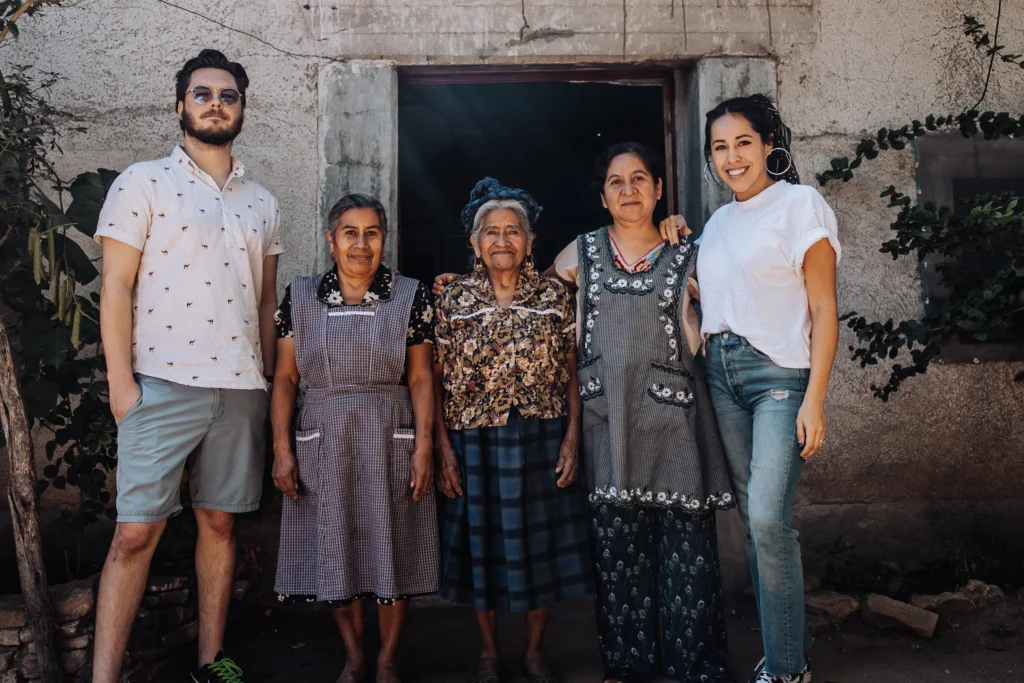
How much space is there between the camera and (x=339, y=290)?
3.17 meters

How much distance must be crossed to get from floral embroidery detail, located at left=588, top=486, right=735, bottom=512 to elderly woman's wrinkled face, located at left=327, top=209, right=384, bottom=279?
113 centimetres

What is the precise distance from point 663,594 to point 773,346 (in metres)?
0.98

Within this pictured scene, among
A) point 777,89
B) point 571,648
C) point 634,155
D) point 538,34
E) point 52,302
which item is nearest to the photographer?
point 634,155

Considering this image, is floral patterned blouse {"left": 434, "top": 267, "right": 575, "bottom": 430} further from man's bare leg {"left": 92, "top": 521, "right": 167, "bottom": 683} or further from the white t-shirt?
man's bare leg {"left": 92, "top": 521, "right": 167, "bottom": 683}

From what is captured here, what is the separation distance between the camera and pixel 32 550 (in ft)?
9.96

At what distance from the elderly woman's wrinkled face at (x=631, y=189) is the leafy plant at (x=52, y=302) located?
1.91 m

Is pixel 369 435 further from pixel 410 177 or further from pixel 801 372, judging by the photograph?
pixel 410 177

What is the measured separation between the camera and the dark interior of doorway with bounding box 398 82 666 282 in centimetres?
672

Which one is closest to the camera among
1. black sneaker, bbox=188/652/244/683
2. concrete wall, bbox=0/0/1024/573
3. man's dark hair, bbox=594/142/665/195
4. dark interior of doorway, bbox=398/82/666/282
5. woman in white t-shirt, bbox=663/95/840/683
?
woman in white t-shirt, bbox=663/95/840/683

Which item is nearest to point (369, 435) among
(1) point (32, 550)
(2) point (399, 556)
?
(2) point (399, 556)

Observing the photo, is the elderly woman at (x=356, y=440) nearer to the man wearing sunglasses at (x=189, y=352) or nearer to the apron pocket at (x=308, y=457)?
the apron pocket at (x=308, y=457)

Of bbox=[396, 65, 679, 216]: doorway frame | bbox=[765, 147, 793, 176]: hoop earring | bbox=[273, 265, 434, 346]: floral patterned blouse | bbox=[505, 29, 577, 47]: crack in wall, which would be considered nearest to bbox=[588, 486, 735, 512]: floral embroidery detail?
bbox=[273, 265, 434, 346]: floral patterned blouse

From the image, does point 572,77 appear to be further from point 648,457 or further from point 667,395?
point 648,457

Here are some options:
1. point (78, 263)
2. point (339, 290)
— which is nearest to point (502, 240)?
point (339, 290)
